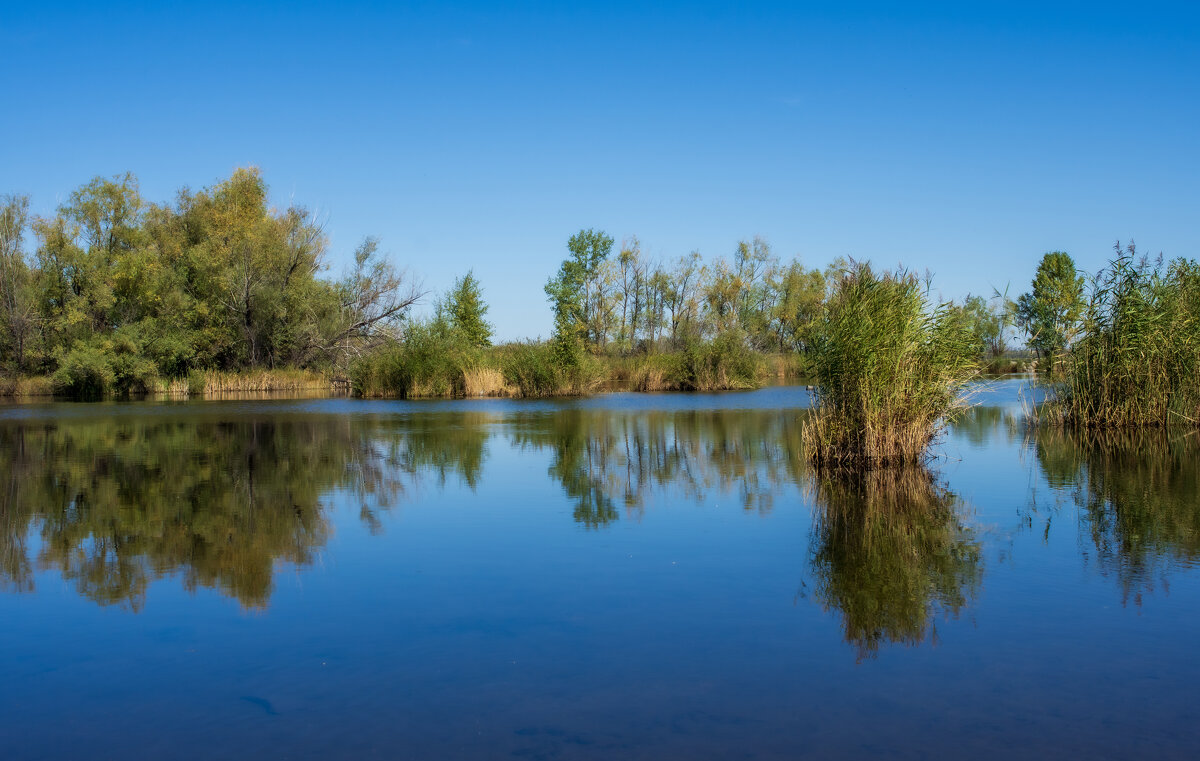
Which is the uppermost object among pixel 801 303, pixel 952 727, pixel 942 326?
pixel 801 303

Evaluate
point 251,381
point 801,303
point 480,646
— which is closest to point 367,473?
point 480,646

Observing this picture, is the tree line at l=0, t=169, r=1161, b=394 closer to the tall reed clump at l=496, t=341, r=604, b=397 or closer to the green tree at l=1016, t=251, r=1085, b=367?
the tall reed clump at l=496, t=341, r=604, b=397

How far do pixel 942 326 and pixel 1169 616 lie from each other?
7293 mm

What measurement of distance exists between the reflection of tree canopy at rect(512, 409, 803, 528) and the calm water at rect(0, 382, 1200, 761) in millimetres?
151

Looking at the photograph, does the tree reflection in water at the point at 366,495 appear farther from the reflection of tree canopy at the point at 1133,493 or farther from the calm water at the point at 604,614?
the reflection of tree canopy at the point at 1133,493

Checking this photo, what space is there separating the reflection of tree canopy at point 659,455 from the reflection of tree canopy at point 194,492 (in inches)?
69.0

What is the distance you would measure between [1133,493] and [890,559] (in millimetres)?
4972

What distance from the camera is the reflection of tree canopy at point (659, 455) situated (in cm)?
1158

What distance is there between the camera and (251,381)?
150ft

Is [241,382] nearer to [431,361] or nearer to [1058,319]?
[431,361]

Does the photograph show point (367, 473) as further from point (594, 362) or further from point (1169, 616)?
point (594, 362)

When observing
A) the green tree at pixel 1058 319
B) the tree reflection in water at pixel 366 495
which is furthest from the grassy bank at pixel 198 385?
the green tree at pixel 1058 319

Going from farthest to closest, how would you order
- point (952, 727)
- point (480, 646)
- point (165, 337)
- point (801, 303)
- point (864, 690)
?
point (801, 303) < point (165, 337) < point (480, 646) < point (864, 690) < point (952, 727)

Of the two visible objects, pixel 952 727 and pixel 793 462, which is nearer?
pixel 952 727
